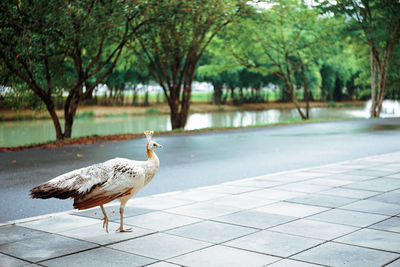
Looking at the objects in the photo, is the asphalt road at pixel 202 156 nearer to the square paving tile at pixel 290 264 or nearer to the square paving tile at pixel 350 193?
the square paving tile at pixel 350 193

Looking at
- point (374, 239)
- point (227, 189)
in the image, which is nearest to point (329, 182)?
point (227, 189)

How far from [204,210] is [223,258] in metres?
2.35

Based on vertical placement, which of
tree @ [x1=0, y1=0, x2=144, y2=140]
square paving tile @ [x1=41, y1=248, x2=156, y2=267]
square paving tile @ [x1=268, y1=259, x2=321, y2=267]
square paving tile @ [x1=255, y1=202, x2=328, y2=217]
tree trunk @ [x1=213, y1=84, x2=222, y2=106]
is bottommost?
square paving tile @ [x1=41, y1=248, x2=156, y2=267]

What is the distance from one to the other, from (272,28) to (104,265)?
28.3 meters

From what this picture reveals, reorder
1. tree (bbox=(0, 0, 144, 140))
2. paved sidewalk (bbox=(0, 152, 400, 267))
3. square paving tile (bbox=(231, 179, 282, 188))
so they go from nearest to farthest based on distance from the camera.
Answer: paved sidewalk (bbox=(0, 152, 400, 267)), square paving tile (bbox=(231, 179, 282, 188)), tree (bbox=(0, 0, 144, 140))

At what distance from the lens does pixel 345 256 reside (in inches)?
218

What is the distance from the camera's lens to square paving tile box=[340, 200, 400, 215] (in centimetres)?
762

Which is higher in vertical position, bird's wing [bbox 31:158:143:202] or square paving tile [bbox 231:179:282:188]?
bird's wing [bbox 31:158:143:202]

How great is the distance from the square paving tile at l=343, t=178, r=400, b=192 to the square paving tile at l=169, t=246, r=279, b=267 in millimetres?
4425

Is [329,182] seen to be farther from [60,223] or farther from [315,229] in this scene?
[60,223]

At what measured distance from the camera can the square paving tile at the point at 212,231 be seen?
6355 millimetres

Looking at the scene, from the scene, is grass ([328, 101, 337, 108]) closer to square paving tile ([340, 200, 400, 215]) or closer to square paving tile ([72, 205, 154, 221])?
square paving tile ([340, 200, 400, 215])

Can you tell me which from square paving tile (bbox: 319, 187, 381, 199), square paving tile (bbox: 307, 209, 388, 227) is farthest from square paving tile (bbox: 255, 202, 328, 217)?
square paving tile (bbox: 319, 187, 381, 199)

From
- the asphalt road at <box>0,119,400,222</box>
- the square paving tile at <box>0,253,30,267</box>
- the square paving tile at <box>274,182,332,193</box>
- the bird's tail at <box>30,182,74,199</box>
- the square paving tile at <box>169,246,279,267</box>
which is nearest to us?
the square paving tile at <box>169,246,279,267</box>
